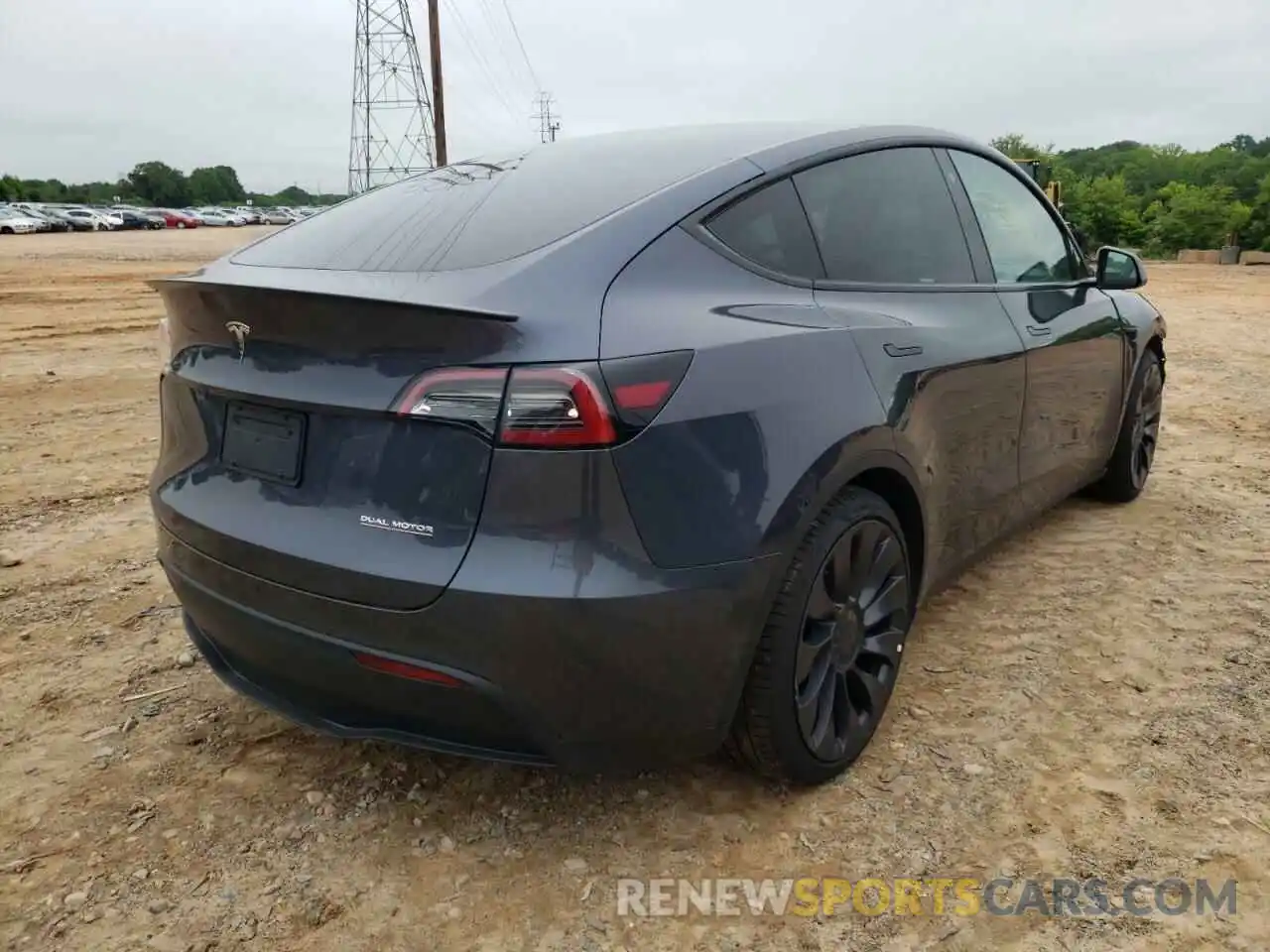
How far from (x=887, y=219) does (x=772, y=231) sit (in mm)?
595

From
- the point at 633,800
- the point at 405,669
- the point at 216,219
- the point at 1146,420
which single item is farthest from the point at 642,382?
the point at 216,219

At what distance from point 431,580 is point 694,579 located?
497mm

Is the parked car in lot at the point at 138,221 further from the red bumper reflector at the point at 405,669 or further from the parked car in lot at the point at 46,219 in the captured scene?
the red bumper reflector at the point at 405,669

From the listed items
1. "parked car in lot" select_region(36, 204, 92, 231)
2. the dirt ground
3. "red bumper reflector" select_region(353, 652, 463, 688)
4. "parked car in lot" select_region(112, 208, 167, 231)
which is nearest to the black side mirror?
the dirt ground

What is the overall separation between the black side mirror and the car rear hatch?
9.69 ft

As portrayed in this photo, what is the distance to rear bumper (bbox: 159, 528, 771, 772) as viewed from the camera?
5.96 ft

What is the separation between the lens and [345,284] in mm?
2076

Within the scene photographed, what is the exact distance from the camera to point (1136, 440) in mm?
4477

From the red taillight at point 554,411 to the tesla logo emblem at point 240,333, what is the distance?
27.7 inches

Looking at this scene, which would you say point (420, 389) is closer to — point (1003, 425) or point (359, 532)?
point (359, 532)

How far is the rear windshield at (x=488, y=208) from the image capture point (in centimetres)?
216

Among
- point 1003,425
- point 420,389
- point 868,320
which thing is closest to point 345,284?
point 420,389
